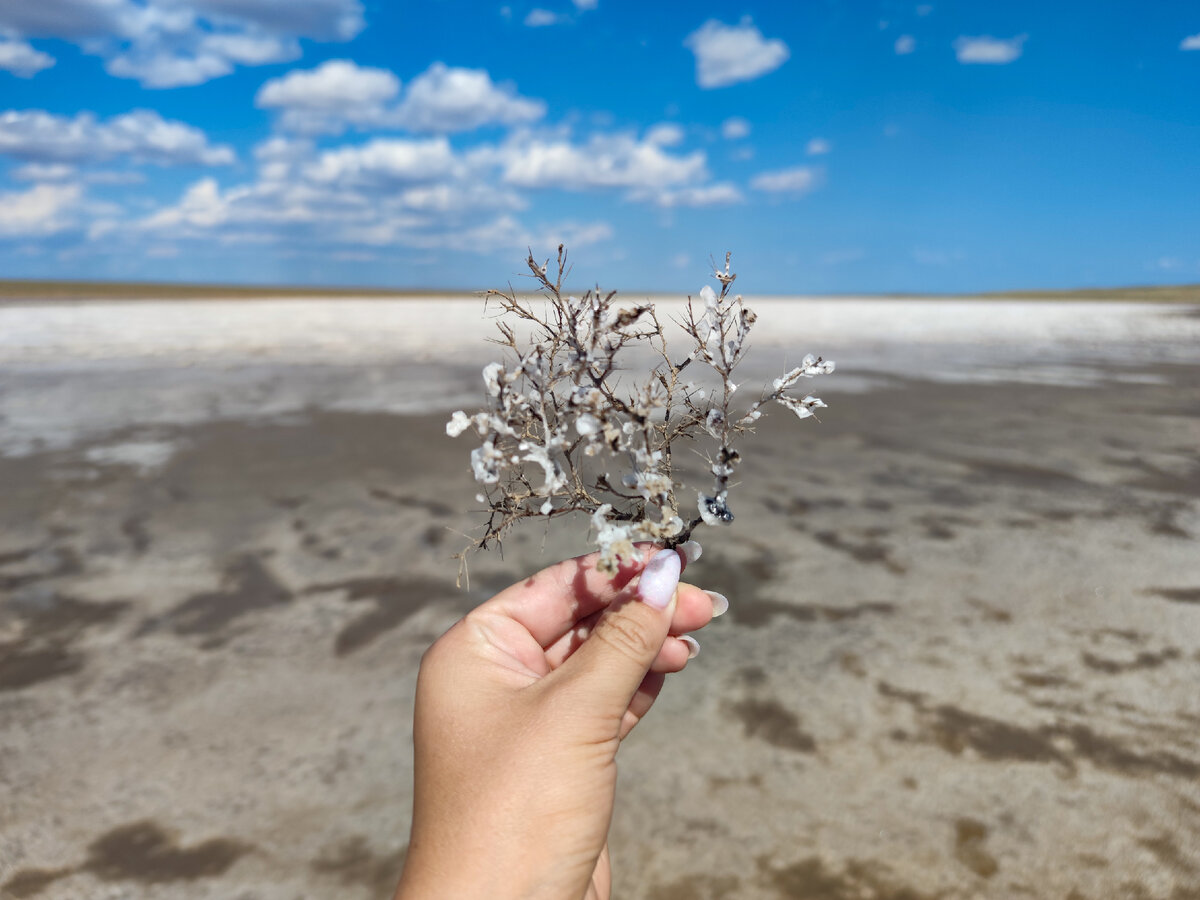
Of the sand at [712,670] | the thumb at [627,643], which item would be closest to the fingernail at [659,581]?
the thumb at [627,643]

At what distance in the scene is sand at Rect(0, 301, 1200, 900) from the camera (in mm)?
3238

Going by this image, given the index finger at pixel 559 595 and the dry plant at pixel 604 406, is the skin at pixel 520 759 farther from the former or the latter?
the dry plant at pixel 604 406

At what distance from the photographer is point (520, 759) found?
187 cm

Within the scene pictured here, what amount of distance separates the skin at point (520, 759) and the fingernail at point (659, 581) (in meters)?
0.02

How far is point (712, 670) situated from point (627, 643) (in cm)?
282

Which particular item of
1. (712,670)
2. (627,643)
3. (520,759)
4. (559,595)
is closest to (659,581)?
(627,643)

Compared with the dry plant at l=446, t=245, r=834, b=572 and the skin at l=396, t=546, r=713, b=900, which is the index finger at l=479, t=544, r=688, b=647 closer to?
the skin at l=396, t=546, r=713, b=900

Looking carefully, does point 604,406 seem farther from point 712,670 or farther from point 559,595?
point 712,670

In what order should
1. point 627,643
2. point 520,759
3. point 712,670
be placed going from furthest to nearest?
point 712,670 < point 627,643 < point 520,759

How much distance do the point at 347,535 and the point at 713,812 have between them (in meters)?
4.48

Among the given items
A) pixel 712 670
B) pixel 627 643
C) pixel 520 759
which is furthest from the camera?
pixel 712 670

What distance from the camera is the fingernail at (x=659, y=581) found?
2064 mm

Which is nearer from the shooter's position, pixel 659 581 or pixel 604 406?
pixel 604 406

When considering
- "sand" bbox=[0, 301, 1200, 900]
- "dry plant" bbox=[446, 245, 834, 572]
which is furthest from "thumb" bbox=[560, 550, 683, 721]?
"sand" bbox=[0, 301, 1200, 900]
